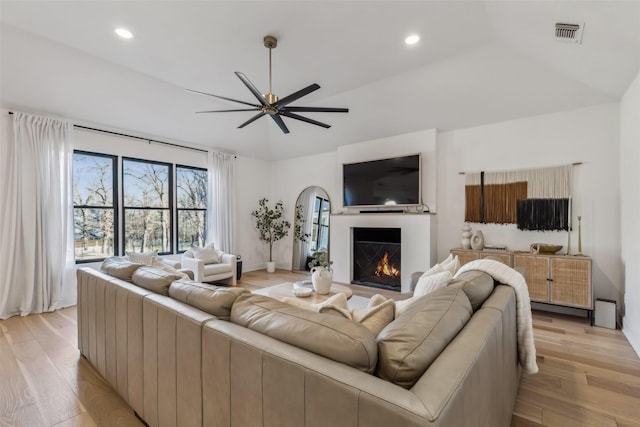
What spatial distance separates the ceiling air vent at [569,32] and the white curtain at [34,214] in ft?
19.7

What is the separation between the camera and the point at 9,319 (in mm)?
3543

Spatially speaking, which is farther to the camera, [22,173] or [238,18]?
[22,173]

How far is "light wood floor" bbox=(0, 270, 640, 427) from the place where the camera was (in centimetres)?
185

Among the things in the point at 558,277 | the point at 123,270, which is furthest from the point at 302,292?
the point at 558,277

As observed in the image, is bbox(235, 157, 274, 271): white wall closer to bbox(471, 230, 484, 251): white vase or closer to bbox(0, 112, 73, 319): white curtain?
bbox(0, 112, 73, 319): white curtain

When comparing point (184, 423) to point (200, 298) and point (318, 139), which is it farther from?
point (318, 139)

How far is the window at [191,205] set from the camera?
559cm

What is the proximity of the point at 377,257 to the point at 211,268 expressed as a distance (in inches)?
117

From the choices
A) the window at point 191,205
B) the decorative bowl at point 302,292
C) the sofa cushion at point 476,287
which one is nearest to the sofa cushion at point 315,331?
the sofa cushion at point 476,287

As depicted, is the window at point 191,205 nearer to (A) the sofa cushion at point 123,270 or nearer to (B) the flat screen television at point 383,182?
(B) the flat screen television at point 383,182

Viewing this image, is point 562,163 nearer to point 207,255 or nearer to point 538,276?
point 538,276

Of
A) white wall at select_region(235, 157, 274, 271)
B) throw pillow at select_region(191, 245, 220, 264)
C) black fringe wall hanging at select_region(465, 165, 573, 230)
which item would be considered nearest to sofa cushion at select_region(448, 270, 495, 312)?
black fringe wall hanging at select_region(465, 165, 573, 230)

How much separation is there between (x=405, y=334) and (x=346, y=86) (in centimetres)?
402

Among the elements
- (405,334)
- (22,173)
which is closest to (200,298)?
(405,334)
